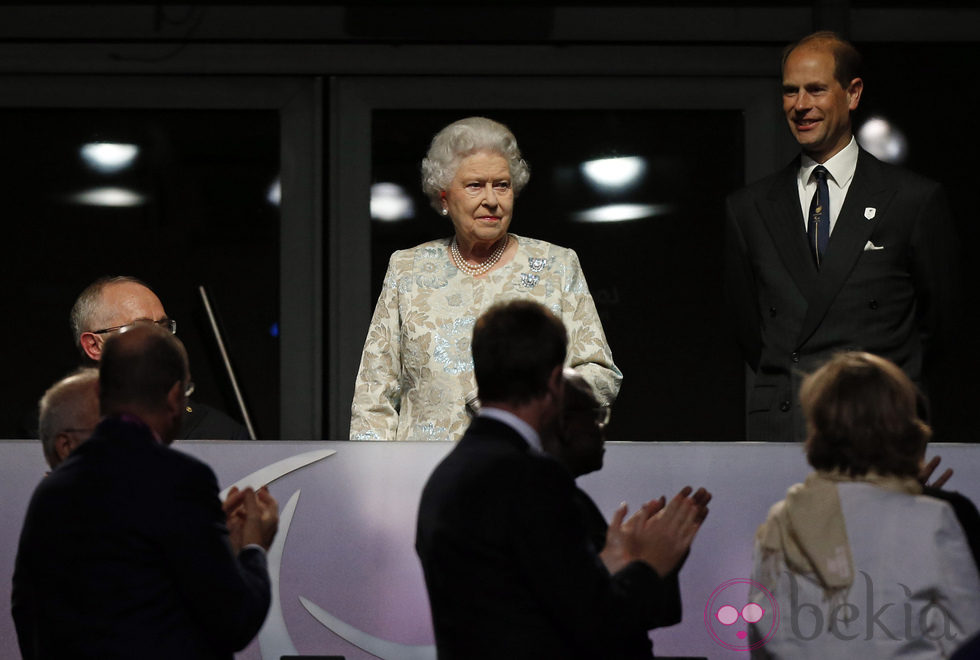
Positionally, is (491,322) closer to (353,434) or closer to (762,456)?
Answer: (762,456)

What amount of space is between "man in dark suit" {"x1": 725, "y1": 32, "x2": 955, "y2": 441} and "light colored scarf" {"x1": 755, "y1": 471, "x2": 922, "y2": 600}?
0.80m

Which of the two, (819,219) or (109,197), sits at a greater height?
(109,197)

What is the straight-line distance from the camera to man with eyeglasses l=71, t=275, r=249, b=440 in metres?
4.01

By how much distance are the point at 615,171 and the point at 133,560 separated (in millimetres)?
3557

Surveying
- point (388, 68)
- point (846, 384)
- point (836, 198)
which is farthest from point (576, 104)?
point (846, 384)

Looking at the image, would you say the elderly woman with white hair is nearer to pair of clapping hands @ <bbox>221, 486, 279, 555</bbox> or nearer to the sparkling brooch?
the sparkling brooch

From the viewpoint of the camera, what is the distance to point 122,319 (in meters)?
4.02

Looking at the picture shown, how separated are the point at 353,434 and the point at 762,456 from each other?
42.2 inches

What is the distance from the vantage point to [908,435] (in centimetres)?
269

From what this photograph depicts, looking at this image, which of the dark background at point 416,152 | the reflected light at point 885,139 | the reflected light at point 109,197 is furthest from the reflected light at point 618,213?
the reflected light at point 109,197

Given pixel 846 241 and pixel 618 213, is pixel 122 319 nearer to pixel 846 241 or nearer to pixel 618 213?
pixel 846 241

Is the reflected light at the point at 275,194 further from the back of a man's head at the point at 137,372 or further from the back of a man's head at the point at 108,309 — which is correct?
the back of a man's head at the point at 137,372

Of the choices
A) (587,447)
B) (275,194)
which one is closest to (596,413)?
(587,447)

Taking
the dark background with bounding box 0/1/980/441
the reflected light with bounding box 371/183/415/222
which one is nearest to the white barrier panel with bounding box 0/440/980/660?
the dark background with bounding box 0/1/980/441
